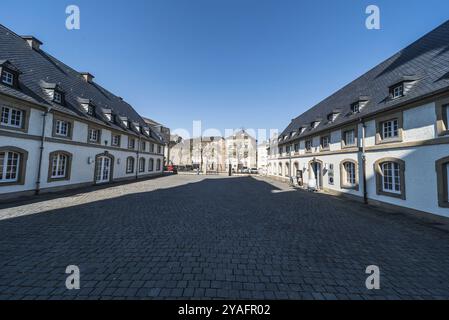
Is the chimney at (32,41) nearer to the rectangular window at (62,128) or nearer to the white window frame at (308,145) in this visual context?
the rectangular window at (62,128)

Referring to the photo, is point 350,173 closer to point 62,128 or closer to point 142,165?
point 62,128

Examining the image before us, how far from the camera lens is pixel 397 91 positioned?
959 centimetres

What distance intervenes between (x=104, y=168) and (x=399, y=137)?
70.3ft

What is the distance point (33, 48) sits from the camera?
14.6 m

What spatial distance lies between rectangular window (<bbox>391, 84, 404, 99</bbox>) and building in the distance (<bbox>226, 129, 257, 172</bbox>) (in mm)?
40186

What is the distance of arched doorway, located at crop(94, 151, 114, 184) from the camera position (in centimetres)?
1626

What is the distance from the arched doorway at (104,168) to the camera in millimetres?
16263

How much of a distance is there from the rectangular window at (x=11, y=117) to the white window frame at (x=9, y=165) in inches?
59.6

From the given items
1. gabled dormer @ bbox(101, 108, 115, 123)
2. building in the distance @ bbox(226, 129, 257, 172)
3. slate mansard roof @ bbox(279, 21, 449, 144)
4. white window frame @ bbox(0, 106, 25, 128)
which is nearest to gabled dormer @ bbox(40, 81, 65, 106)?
white window frame @ bbox(0, 106, 25, 128)

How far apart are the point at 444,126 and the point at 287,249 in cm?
829

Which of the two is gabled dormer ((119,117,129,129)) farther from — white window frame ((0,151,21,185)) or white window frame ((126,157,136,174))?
white window frame ((0,151,21,185))
